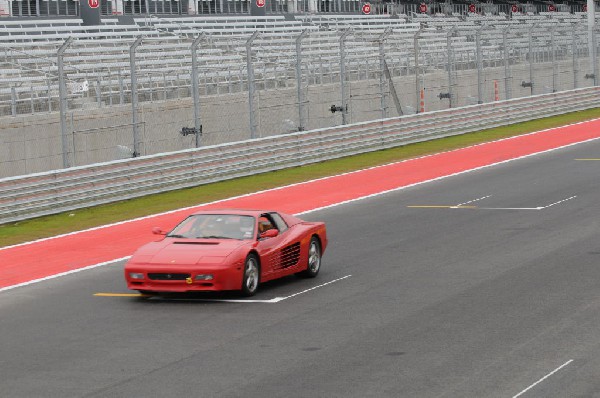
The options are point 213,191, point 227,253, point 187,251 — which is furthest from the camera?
point 213,191

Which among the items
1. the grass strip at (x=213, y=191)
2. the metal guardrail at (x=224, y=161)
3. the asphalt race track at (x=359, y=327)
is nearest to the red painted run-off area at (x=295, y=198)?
the grass strip at (x=213, y=191)

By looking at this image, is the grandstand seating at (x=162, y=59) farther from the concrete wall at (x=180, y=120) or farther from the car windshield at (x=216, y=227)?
the car windshield at (x=216, y=227)

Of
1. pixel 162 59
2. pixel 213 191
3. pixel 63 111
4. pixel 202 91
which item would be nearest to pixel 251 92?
pixel 213 191

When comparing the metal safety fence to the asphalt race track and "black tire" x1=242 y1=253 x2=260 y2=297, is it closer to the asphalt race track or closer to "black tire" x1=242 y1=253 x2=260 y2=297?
the asphalt race track

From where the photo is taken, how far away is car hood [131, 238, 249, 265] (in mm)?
15242

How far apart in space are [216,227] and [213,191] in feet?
40.4

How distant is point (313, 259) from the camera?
56.1 ft

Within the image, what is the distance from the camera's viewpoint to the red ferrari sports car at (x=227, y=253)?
15.1 m

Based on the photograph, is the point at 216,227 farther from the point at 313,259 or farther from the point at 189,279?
the point at 313,259

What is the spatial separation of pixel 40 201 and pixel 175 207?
2.85 meters

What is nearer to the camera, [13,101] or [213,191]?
[13,101]

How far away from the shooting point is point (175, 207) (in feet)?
85.6

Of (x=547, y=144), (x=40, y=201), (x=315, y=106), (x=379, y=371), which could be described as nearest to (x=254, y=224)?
(x=379, y=371)

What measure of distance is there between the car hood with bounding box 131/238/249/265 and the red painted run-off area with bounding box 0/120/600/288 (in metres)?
2.63
